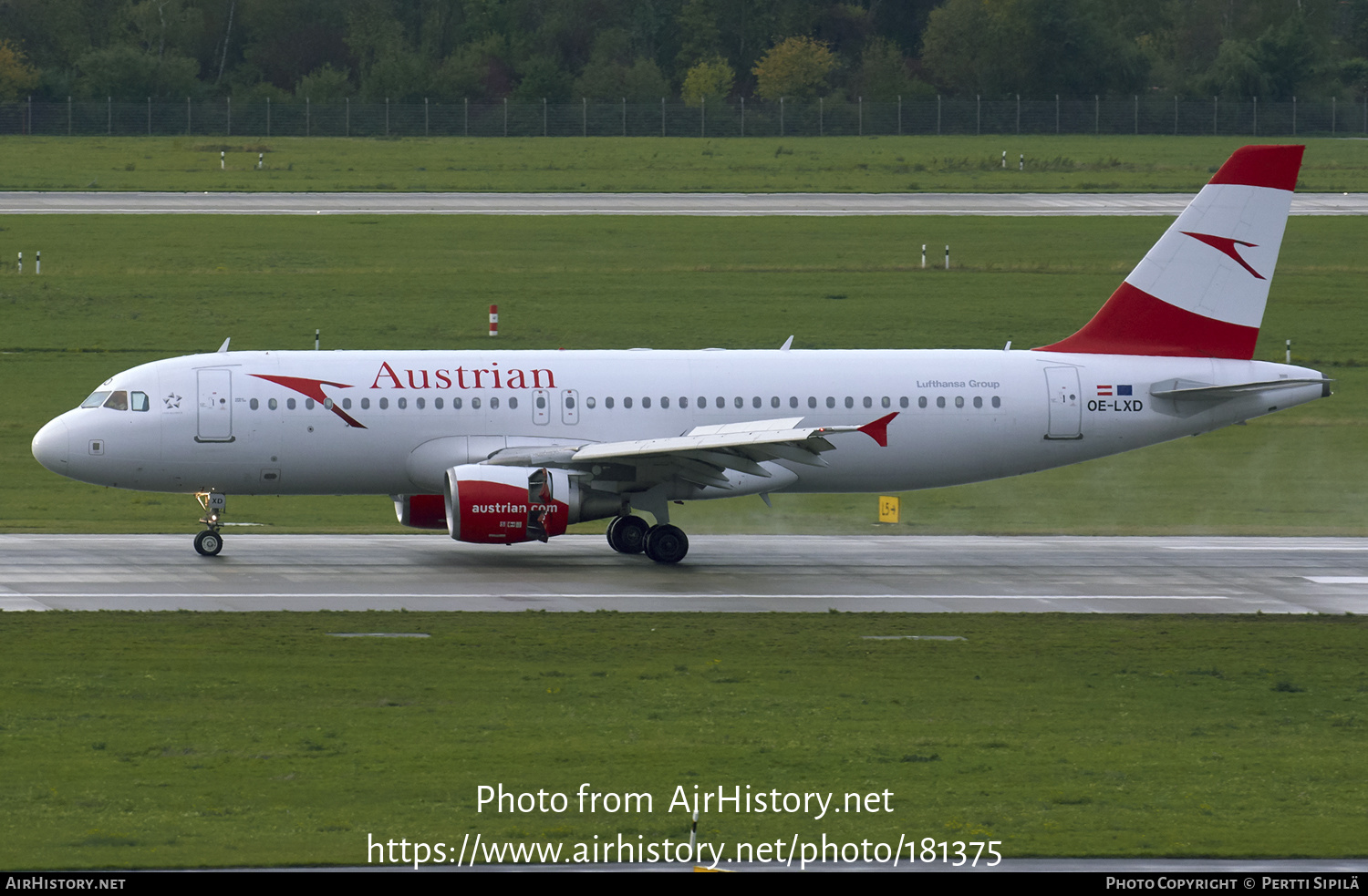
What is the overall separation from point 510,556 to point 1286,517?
1953 cm

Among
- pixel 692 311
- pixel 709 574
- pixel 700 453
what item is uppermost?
pixel 692 311

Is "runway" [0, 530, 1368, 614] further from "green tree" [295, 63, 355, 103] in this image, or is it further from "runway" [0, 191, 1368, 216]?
"green tree" [295, 63, 355, 103]

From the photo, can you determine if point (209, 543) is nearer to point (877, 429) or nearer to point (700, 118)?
point (877, 429)

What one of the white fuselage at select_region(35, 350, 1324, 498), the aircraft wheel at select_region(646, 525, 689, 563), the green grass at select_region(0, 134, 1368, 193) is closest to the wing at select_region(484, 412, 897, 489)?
the white fuselage at select_region(35, 350, 1324, 498)

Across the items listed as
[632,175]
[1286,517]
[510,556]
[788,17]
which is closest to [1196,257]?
[1286,517]

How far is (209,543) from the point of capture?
3544 centimetres

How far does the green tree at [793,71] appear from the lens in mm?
129875

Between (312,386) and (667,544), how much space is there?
7.86 metres

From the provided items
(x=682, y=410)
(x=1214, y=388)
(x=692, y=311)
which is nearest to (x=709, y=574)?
(x=682, y=410)

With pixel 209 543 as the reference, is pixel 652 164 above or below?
above

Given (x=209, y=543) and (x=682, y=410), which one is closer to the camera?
(x=209, y=543)

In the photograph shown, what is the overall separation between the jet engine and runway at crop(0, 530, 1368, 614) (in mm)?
929

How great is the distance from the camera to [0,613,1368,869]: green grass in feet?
55.6

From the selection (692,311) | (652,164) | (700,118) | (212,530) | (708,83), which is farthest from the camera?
(708,83)
